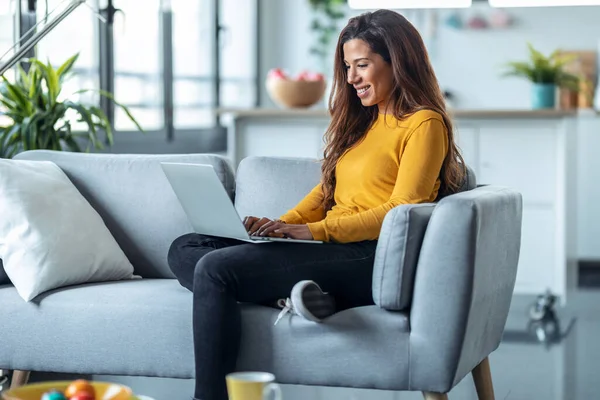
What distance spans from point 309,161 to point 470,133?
186cm

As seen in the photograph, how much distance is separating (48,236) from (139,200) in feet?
1.26

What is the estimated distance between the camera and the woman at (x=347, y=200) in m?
2.29

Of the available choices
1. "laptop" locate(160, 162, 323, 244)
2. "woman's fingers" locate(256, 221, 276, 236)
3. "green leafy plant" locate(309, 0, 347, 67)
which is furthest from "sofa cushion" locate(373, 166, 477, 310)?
"green leafy plant" locate(309, 0, 347, 67)

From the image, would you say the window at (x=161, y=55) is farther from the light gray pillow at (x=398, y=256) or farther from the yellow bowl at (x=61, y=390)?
the yellow bowl at (x=61, y=390)

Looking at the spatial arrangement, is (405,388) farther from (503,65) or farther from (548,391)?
(503,65)

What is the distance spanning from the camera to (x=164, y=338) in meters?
2.47

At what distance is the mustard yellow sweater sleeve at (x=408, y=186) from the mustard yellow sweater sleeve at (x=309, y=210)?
0.81 ft

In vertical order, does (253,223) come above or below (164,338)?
above

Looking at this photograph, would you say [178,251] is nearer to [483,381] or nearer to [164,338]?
[164,338]

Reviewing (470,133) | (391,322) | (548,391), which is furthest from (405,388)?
(470,133)

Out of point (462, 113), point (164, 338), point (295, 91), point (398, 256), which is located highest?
point (295, 91)

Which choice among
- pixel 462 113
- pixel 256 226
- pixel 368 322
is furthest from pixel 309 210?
pixel 462 113

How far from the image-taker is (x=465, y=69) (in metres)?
6.72

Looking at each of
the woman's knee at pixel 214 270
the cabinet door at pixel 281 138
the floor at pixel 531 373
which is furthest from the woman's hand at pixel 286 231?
the cabinet door at pixel 281 138
